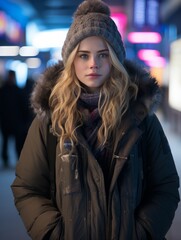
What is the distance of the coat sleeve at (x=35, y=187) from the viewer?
1536mm

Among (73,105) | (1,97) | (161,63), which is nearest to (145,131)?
(73,105)

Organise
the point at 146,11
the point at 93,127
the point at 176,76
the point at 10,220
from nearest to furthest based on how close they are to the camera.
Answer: the point at 93,127 → the point at 10,220 → the point at 176,76 → the point at 146,11

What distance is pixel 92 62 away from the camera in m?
1.53

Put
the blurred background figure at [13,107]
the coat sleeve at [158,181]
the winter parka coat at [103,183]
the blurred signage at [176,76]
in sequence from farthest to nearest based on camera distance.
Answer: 1. the blurred signage at [176,76]
2. the blurred background figure at [13,107]
3. the coat sleeve at [158,181]
4. the winter parka coat at [103,183]

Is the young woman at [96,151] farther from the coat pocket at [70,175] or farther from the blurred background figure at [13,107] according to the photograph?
the blurred background figure at [13,107]

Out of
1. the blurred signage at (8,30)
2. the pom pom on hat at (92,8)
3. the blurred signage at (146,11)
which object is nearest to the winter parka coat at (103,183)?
the pom pom on hat at (92,8)

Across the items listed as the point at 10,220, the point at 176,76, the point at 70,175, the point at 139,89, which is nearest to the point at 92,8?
the point at 139,89

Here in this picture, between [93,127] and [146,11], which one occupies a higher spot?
[146,11]

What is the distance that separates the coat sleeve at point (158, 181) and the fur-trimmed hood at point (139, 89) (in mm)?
76

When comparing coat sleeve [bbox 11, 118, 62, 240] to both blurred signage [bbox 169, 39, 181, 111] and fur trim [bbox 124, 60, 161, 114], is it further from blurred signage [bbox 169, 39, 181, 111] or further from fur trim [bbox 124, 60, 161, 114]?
blurred signage [bbox 169, 39, 181, 111]

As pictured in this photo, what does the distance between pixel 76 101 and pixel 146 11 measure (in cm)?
898

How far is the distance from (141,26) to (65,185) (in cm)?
960

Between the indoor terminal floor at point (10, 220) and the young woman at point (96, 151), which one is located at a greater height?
the young woman at point (96, 151)

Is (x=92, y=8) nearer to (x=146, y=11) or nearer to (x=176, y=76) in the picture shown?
(x=176, y=76)
